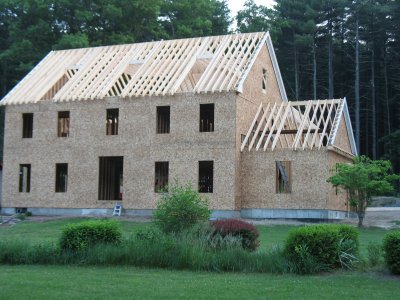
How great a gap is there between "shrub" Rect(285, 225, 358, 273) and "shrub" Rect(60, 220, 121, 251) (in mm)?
4074

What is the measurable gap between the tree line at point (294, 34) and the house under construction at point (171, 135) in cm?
1231

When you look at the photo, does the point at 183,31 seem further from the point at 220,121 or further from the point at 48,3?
the point at 220,121

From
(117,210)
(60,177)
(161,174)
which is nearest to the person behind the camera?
(117,210)

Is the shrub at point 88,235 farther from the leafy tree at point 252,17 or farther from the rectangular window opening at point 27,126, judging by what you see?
the leafy tree at point 252,17

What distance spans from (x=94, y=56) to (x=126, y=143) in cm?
682

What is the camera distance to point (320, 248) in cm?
1189

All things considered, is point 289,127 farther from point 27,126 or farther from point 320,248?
point 320,248

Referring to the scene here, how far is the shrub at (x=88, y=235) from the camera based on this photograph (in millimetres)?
13477

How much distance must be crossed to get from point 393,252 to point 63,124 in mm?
22250

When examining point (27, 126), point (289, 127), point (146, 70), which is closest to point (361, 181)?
point (289, 127)

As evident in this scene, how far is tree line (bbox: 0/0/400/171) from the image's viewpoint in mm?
44312

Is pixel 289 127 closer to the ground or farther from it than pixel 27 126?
closer to the ground

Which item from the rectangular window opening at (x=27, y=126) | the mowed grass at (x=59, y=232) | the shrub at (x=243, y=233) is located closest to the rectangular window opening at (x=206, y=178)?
the mowed grass at (x=59, y=232)

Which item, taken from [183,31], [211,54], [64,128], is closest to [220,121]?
[211,54]
